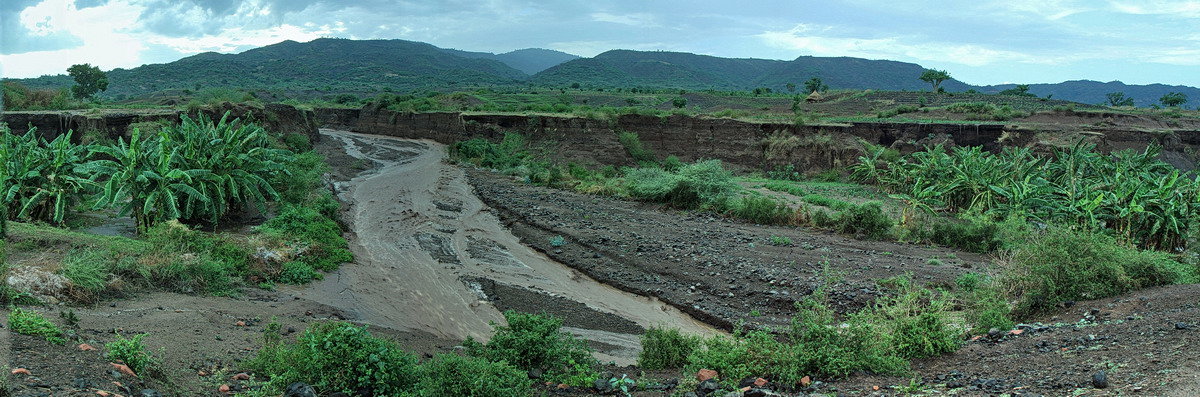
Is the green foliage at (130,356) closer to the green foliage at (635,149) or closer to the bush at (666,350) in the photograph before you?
the bush at (666,350)

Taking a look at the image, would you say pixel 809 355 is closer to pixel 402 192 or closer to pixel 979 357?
pixel 979 357

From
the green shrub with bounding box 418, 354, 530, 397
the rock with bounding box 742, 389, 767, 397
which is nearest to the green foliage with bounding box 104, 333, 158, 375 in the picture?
the green shrub with bounding box 418, 354, 530, 397

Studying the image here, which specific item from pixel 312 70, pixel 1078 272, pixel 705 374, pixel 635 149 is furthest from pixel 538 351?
pixel 312 70

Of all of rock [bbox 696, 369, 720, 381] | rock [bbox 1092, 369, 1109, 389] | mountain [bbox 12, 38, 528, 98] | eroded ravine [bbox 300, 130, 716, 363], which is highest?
mountain [bbox 12, 38, 528, 98]

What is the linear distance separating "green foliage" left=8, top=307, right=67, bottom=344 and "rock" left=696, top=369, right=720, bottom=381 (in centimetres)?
658

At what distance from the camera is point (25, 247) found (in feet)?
39.5

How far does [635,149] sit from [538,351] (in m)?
31.0

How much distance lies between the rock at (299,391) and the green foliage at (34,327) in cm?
220

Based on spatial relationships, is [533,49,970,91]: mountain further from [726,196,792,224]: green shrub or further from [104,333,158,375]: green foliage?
[104,333,158,375]: green foliage

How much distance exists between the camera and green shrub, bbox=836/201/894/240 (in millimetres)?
→ 19062

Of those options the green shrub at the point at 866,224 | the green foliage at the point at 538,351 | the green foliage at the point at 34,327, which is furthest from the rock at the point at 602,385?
the green shrub at the point at 866,224

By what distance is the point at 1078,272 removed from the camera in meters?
10.3

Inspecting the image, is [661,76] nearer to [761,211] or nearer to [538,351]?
[761,211]

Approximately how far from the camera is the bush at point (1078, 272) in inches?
405
